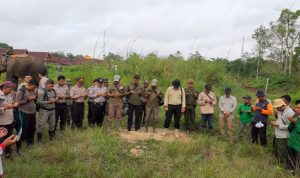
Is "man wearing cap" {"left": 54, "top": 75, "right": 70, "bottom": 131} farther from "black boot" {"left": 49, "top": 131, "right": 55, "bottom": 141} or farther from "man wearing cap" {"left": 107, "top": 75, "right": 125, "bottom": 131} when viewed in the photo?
"man wearing cap" {"left": 107, "top": 75, "right": 125, "bottom": 131}

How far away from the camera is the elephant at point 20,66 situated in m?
10.4

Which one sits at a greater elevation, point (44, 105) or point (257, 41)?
point (257, 41)

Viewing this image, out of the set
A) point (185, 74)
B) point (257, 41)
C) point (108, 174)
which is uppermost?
point (257, 41)

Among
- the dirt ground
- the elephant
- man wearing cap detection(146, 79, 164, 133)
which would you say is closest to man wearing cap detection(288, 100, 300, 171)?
the dirt ground

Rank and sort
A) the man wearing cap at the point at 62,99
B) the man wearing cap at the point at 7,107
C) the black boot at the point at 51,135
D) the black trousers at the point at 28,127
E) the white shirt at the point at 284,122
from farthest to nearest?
the man wearing cap at the point at 62,99 < the black boot at the point at 51,135 < the black trousers at the point at 28,127 < the white shirt at the point at 284,122 < the man wearing cap at the point at 7,107

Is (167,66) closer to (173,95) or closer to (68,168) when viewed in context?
Result: (173,95)

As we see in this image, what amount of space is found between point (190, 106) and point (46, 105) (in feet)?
12.6

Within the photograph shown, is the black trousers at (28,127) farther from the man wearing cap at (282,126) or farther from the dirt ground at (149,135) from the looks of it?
the man wearing cap at (282,126)

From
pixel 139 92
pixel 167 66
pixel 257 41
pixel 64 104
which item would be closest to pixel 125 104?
pixel 139 92

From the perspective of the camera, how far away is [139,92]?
28.9 ft

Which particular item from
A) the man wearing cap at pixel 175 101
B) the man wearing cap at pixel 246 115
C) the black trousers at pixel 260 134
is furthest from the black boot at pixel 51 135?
the black trousers at pixel 260 134

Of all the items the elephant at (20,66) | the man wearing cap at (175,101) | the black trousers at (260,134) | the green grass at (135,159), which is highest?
the elephant at (20,66)

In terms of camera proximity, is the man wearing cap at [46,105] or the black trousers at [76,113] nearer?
the man wearing cap at [46,105]

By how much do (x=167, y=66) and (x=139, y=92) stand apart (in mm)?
5135
